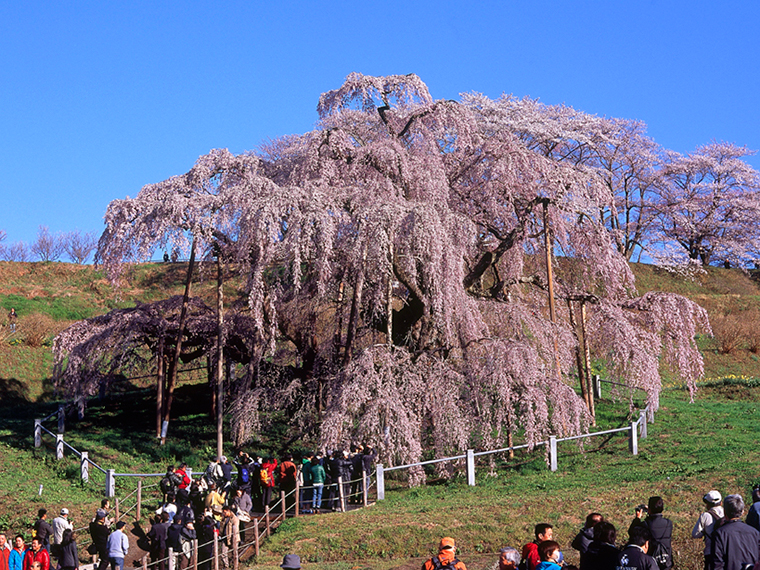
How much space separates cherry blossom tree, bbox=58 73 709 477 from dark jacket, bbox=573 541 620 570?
1181 cm

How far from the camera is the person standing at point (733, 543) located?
28.6 feet

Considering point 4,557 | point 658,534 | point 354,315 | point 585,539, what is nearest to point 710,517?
point 658,534

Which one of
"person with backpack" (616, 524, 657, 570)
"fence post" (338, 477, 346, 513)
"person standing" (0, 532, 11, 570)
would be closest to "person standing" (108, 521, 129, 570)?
"person standing" (0, 532, 11, 570)

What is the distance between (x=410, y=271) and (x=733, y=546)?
13.4m

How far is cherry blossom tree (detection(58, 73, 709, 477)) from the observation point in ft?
69.3

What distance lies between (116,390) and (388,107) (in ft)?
61.4

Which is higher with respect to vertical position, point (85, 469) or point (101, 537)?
point (85, 469)

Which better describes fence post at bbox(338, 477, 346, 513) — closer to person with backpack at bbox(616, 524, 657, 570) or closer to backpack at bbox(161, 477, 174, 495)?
backpack at bbox(161, 477, 174, 495)

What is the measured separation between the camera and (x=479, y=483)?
67.9 feet

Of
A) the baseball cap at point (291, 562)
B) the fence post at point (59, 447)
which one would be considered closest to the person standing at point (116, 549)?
the baseball cap at point (291, 562)

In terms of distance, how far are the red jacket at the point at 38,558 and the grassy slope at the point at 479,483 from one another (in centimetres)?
398

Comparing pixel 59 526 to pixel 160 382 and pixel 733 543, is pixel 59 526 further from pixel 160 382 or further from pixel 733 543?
pixel 733 543

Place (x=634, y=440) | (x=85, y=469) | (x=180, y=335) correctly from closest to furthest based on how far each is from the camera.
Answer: (x=634, y=440) < (x=85, y=469) < (x=180, y=335)

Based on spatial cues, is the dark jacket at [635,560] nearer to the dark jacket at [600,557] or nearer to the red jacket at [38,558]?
the dark jacket at [600,557]
